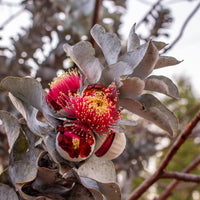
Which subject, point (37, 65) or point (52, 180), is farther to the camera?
point (37, 65)

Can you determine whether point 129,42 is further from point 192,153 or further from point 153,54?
point 192,153

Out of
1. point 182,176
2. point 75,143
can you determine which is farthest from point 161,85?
point 182,176

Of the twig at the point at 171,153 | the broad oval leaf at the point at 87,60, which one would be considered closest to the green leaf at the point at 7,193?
the broad oval leaf at the point at 87,60

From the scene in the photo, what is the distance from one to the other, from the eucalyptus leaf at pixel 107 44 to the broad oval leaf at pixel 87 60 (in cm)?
3

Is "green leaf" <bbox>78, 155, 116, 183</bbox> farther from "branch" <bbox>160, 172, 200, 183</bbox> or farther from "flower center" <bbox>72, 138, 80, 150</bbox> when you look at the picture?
"branch" <bbox>160, 172, 200, 183</bbox>

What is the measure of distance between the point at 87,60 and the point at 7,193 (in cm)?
27

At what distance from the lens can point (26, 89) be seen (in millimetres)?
483

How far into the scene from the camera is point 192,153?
2547mm

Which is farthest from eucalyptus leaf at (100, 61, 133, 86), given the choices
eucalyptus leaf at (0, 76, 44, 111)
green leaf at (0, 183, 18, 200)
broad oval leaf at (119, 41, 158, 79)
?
green leaf at (0, 183, 18, 200)

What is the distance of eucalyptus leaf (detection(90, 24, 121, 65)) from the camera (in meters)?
0.55

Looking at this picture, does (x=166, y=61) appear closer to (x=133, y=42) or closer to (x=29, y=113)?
(x=133, y=42)

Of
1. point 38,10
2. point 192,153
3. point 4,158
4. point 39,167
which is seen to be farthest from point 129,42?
point 192,153

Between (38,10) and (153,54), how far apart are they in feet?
4.08

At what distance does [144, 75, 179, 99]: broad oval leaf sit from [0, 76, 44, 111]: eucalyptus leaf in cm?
20
